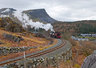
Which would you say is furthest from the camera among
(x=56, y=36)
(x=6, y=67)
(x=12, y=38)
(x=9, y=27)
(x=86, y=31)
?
(x=86, y=31)

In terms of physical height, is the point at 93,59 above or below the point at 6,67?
above

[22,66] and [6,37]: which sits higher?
[6,37]

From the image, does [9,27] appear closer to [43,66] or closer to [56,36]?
[56,36]

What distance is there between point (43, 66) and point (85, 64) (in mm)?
10314

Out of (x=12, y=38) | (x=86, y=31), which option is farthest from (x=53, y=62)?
(x=86, y=31)

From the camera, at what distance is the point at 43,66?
42.1ft

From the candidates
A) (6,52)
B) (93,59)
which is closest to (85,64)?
(93,59)

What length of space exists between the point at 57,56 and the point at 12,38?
1470 cm

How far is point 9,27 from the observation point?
37000 mm

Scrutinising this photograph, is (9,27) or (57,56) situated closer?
(57,56)

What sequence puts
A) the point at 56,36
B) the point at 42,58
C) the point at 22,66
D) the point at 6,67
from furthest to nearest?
the point at 56,36
the point at 42,58
the point at 22,66
the point at 6,67

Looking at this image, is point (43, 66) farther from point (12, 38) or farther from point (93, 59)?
point (12, 38)

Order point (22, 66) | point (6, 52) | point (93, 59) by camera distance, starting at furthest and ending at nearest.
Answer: point (6, 52)
point (22, 66)
point (93, 59)

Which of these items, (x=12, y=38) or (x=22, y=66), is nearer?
(x=22, y=66)
